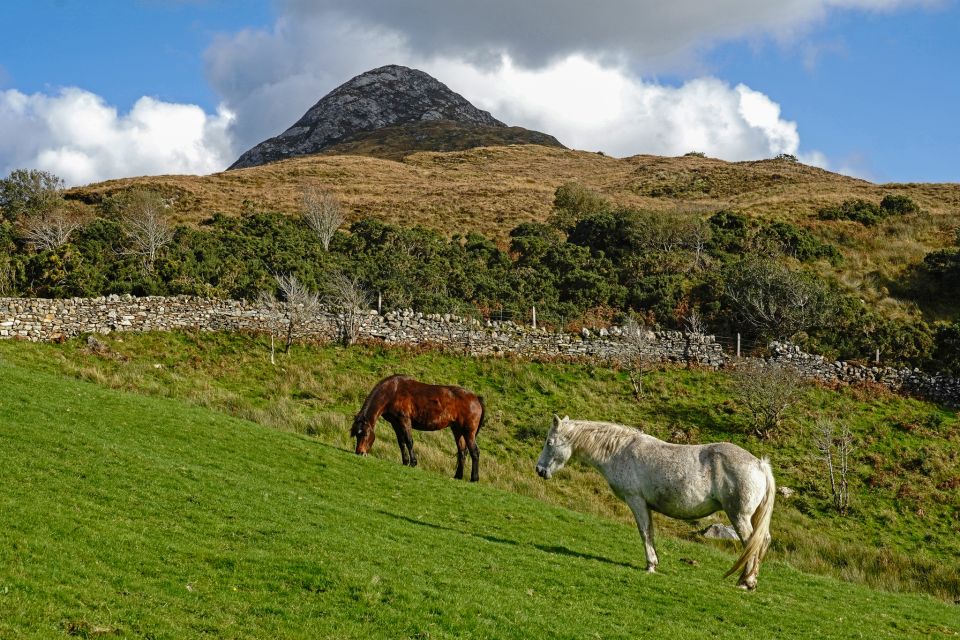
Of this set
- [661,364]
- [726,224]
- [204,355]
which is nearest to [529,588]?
[204,355]

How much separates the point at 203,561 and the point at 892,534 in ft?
83.0

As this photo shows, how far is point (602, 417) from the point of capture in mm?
35656

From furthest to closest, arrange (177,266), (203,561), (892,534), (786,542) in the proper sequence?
(177,266)
(892,534)
(786,542)
(203,561)

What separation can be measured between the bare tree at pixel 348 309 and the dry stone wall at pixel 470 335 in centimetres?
39

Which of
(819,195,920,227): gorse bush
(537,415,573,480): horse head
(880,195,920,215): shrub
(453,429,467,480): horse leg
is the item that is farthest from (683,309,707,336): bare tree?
(880,195,920,215): shrub

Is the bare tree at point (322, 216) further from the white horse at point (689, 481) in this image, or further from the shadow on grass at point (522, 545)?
the white horse at point (689, 481)

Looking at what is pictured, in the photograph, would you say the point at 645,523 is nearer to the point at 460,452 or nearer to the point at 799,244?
the point at 460,452

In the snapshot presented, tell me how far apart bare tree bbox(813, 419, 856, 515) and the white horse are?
56.9 ft

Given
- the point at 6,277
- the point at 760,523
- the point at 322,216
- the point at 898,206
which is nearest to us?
the point at 760,523

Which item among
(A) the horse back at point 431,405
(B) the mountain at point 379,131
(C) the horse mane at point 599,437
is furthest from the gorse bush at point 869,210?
(B) the mountain at point 379,131

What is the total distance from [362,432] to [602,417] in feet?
55.9

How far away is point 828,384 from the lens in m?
40.8

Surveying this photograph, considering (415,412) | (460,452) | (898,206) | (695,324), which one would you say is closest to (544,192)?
(898,206)

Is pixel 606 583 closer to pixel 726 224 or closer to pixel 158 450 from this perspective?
pixel 158 450
